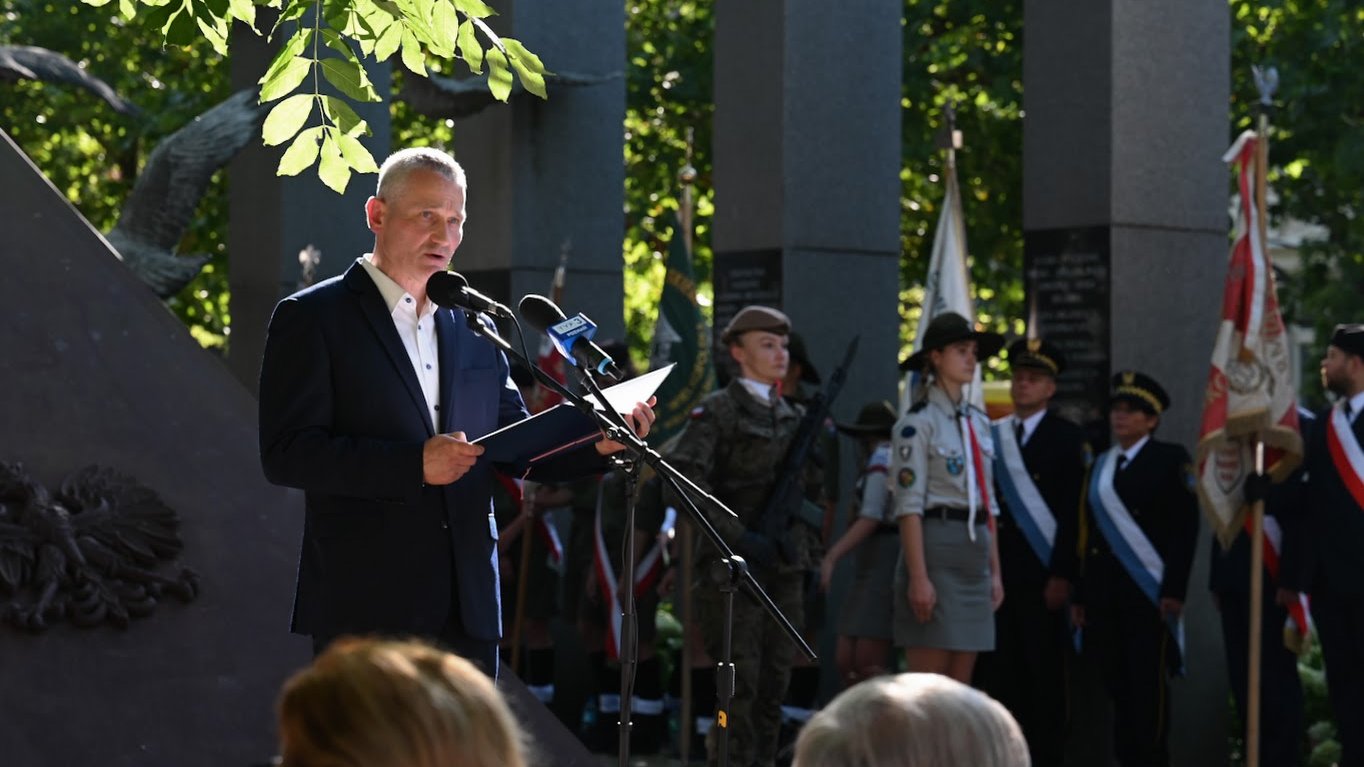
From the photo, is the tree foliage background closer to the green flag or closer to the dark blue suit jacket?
the green flag

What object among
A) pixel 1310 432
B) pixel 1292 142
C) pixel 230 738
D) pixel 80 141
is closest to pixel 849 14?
pixel 1310 432

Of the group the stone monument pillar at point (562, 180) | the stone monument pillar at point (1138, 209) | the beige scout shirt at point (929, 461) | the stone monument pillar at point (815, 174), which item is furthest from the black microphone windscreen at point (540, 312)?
the stone monument pillar at point (562, 180)

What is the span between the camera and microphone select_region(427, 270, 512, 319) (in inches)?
181

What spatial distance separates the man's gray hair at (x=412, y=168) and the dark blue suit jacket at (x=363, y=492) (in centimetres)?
21

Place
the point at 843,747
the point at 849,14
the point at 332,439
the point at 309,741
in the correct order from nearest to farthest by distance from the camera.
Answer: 1. the point at 309,741
2. the point at 843,747
3. the point at 332,439
4. the point at 849,14

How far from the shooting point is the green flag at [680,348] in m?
11.8

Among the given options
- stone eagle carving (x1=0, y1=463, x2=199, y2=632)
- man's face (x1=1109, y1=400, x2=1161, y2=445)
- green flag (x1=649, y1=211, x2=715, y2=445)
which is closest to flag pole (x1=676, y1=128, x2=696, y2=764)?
green flag (x1=649, y1=211, x2=715, y2=445)

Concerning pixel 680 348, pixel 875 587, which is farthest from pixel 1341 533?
pixel 680 348

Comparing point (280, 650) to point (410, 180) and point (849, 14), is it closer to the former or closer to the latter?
point (410, 180)

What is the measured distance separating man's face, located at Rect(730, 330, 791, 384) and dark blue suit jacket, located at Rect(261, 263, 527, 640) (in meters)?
3.81

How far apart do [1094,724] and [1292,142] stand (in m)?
7.98

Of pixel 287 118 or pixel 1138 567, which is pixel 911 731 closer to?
pixel 287 118

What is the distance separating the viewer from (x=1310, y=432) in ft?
30.1

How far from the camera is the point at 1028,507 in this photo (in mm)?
9688
